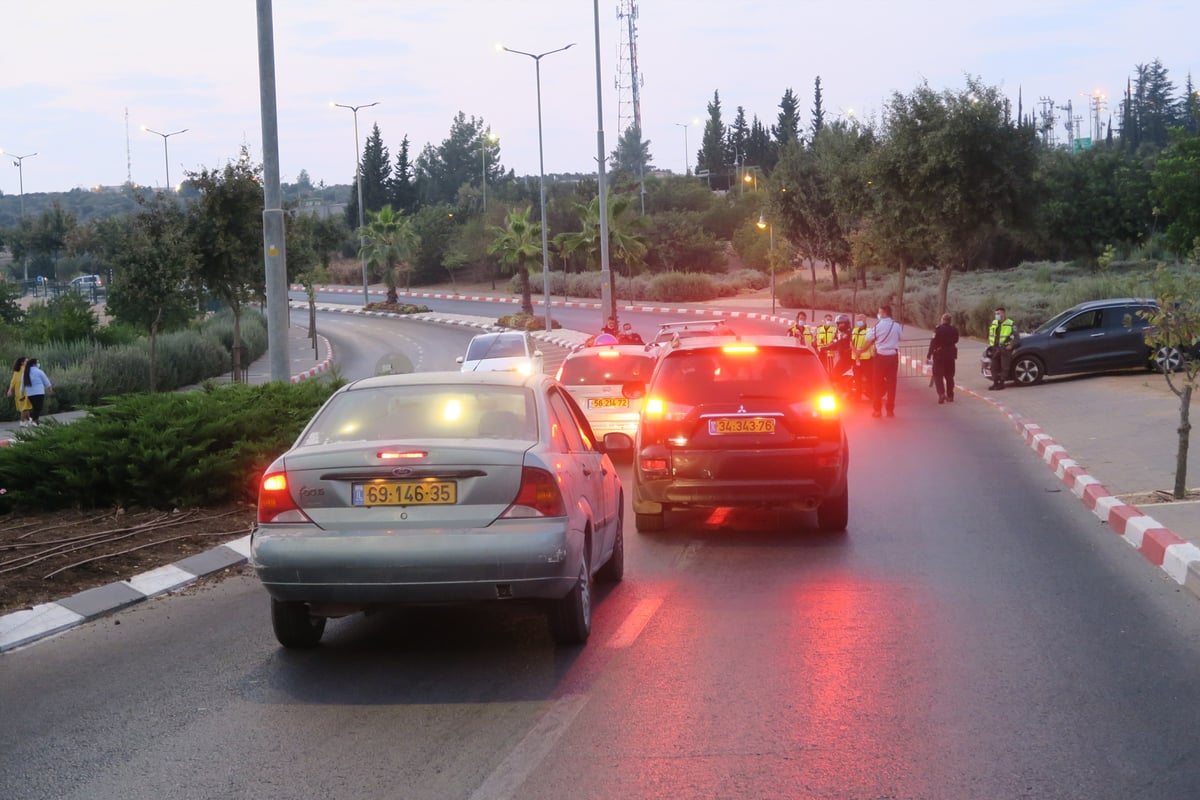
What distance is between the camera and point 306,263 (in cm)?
3450

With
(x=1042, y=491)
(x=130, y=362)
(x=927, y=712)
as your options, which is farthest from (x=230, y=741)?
(x=130, y=362)

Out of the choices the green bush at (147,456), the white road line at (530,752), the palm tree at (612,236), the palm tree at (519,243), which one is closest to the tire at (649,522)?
the green bush at (147,456)

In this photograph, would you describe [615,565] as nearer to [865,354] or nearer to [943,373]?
[865,354]

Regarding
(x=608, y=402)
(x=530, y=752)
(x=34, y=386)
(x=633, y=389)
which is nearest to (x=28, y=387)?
(x=34, y=386)

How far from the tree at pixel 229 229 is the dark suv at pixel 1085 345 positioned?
1752 cm

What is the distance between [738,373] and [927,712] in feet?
19.0

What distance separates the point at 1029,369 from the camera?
2822 cm

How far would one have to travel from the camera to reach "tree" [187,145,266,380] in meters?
31.7

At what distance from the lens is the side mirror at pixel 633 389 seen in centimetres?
1577

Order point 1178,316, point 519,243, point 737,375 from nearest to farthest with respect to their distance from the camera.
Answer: point 737,375 → point 1178,316 → point 519,243

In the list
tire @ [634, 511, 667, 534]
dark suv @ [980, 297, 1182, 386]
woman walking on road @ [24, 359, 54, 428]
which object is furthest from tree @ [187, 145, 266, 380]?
tire @ [634, 511, 667, 534]

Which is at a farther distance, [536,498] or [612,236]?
[612,236]

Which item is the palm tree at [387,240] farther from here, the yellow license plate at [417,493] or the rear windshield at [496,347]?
the yellow license plate at [417,493]

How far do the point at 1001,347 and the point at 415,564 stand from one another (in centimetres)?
2349
